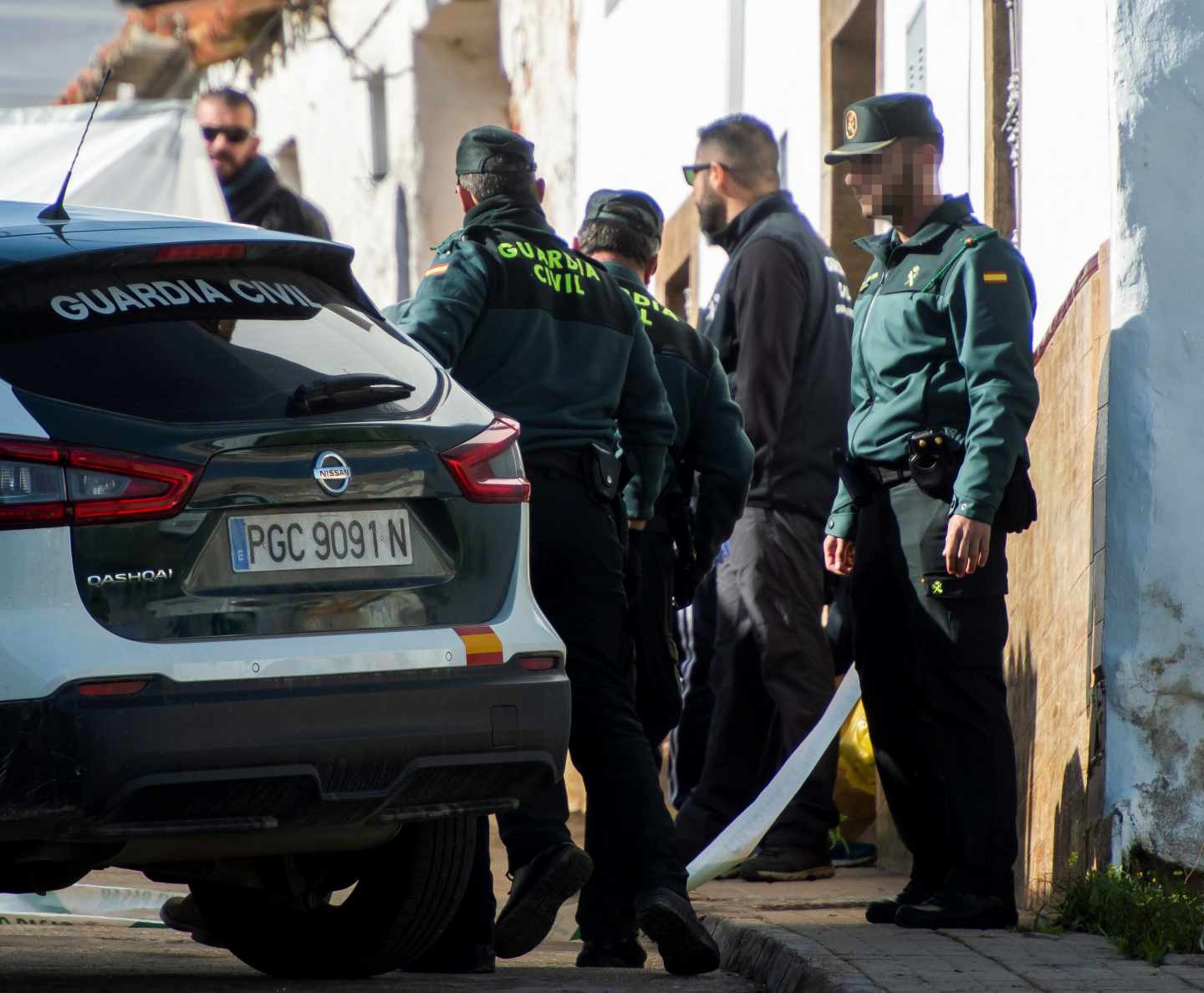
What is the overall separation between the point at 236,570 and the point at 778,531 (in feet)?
11.4

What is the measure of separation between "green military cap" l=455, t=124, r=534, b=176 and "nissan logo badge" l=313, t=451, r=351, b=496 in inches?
63.0

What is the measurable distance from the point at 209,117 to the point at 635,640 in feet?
17.5

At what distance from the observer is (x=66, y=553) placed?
13.4 ft

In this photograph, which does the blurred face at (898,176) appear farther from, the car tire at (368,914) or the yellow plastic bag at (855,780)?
the yellow plastic bag at (855,780)

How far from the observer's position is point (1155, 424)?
5.76m

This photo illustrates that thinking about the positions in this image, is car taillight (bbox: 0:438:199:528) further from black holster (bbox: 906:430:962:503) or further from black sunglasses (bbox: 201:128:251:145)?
black sunglasses (bbox: 201:128:251:145)

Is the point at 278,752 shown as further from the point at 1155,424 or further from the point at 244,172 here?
the point at 244,172

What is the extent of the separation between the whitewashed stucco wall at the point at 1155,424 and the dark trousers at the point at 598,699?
1.21 metres

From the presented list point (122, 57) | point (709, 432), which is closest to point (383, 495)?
point (709, 432)

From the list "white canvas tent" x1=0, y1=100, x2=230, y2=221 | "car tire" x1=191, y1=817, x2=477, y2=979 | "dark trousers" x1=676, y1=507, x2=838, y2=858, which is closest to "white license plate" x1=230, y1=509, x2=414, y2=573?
"car tire" x1=191, y1=817, x2=477, y2=979

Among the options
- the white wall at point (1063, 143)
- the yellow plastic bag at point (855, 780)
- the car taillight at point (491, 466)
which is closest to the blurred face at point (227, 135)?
the yellow plastic bag at point (855, 780)

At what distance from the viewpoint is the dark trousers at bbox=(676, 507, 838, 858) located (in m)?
7.39

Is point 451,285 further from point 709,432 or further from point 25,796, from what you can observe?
point 25,796

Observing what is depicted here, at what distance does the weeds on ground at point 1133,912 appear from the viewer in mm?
5117
